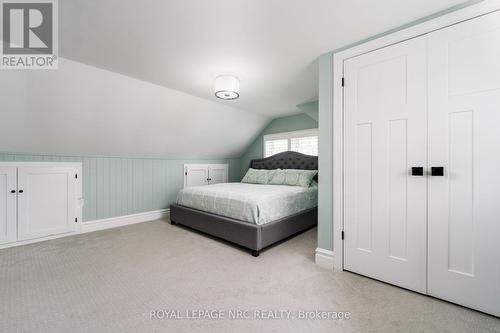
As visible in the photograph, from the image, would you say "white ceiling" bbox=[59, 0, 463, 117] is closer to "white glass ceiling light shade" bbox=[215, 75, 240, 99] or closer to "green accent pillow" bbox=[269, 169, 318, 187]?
"white glass ceiling light shade" bbox=[215, 75, 240, 99]

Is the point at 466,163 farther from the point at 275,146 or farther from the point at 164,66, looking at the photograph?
the point at 275,146

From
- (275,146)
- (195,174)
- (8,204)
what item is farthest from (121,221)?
(275,146)

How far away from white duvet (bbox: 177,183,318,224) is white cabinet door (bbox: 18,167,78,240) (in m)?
1.68

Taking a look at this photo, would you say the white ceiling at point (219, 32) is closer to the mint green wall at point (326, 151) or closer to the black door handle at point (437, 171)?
the mint green wall at point (326, 151)

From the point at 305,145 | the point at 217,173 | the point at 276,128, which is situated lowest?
the point at 217,173

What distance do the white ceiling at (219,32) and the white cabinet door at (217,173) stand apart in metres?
2.85

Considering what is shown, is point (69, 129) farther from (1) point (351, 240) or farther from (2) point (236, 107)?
(1) point (351, 240)

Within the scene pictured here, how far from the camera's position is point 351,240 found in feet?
6.85

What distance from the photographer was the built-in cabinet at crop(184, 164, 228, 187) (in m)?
4.88

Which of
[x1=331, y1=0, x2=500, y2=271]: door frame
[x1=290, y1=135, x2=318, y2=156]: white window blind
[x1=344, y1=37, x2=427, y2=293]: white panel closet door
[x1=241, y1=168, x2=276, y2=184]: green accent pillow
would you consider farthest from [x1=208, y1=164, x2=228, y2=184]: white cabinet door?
[x1=344, y1=37, x2=427, y2=293]: white panel closet door

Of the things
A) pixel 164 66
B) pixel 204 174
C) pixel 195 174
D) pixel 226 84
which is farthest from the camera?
pixel 204 174

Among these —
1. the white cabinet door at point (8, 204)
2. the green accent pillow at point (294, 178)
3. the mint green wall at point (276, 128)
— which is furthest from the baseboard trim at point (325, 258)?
the white cabinet door at point (8, 204)

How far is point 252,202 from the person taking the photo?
2.71 m

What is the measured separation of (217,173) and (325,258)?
12.4 feet
